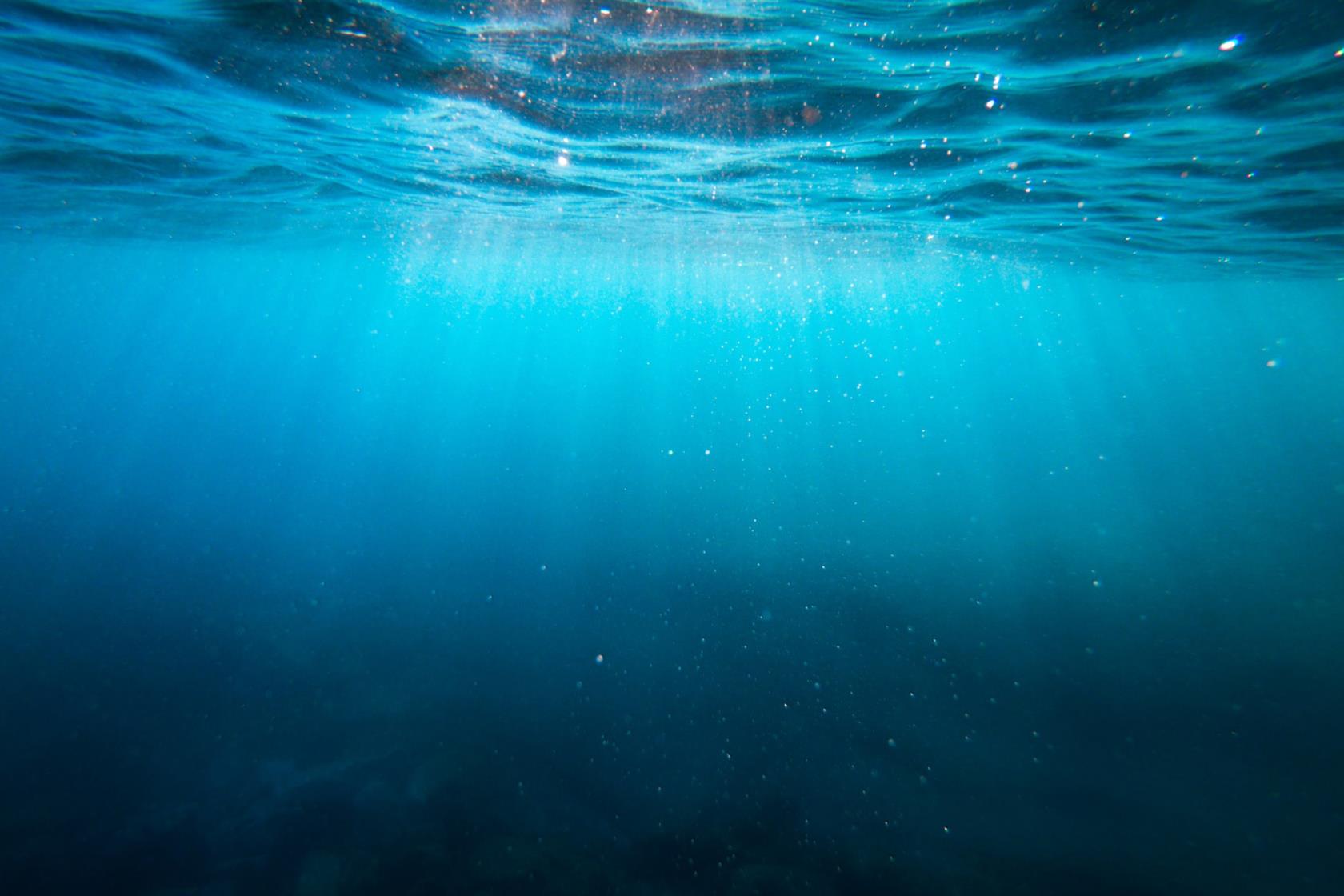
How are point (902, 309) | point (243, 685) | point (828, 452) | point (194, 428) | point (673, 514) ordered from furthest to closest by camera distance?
point (902, 309), point (194, 428), point (828, 452), point (673, 514), point (243, 685)

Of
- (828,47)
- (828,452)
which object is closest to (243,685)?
(828,47)

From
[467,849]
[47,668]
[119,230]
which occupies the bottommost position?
[47,668]

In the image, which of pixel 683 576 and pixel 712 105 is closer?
pixel 712 105

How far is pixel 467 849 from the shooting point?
7871mm

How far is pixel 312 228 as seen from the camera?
26.6 meters

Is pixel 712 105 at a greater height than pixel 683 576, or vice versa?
pixel 712 105

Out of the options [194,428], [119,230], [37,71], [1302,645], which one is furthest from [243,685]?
[194,428]

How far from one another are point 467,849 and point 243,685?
21.7 feet

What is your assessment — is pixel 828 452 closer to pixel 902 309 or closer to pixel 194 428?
pixel 902 309

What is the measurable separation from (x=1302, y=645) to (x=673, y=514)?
17.4m

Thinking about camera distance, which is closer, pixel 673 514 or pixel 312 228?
pixel 673 514

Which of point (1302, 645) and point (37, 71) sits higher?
point (37, 71)

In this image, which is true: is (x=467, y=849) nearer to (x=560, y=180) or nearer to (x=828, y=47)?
(x=828, y=47)

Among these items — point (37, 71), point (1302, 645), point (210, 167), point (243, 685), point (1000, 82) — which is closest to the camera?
point (1000, 82)
